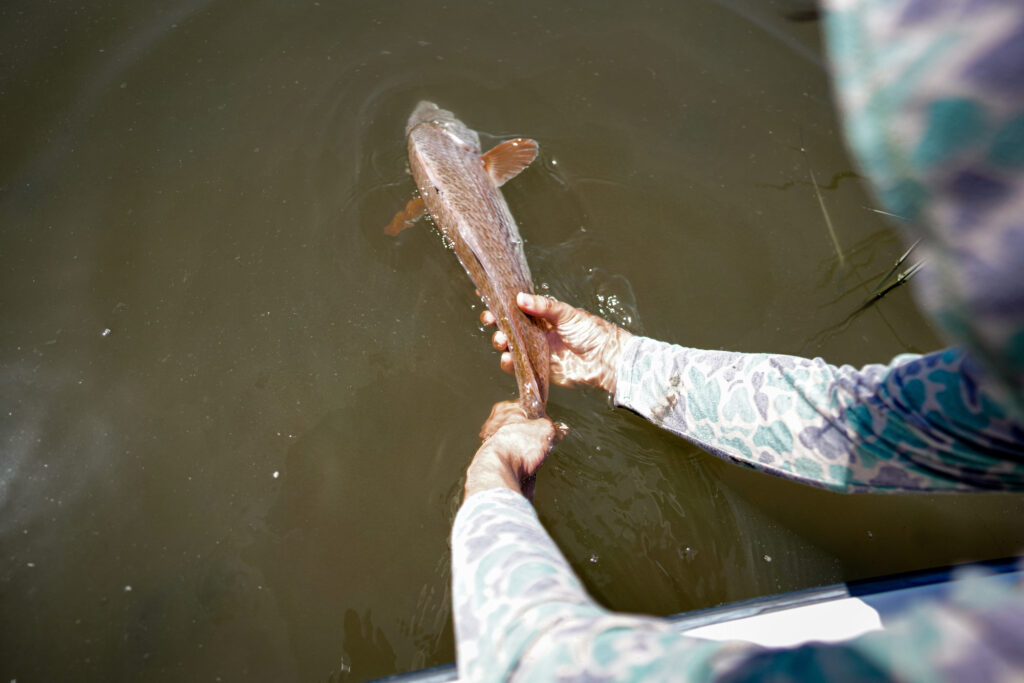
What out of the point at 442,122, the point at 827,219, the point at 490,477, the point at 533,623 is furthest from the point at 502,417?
the point at 827,219

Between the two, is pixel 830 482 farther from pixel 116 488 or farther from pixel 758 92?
pixel 116 488

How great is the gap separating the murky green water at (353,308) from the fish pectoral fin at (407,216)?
0.22 feet

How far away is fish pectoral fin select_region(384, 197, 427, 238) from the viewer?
2.92m

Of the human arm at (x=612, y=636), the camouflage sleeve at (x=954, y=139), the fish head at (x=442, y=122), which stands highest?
the camouflage sleeve at (x=954, y=139)

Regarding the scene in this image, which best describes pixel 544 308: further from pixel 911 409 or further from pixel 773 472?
pixel 911 409

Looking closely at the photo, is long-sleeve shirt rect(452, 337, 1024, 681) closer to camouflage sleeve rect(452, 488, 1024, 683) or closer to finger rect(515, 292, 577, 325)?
camouflage sleeve rect(452, 488, 1024, 683)

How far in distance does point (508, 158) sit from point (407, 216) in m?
0.62

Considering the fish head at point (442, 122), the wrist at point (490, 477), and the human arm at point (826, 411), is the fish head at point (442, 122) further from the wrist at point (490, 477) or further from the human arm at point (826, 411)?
the wrist at point (490, 477)

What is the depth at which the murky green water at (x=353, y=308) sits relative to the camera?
235cm

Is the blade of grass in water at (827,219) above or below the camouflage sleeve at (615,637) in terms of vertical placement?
below

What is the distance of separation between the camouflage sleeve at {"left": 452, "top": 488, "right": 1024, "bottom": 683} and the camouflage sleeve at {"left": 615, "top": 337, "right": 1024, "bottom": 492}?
838 mm

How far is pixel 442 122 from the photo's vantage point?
3119 mm

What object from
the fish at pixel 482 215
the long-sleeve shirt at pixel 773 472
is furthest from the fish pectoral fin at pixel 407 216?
the long-sleeve shirt at pixel 773 472

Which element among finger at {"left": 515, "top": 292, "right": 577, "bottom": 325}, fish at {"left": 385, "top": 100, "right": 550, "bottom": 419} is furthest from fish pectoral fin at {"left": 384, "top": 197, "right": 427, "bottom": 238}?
finger at {"left": 515, "top": 292, "right": 577, "bottom": 325}
